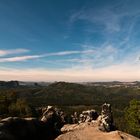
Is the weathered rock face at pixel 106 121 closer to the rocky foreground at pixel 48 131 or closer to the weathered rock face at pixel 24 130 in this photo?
the rocky foreground at pixel 48 131

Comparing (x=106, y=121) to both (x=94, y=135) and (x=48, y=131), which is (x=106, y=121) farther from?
(x=48, y=131)

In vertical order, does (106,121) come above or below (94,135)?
above

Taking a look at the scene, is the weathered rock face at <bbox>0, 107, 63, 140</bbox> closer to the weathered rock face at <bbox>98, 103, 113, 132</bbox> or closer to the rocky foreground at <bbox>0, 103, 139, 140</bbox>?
the rocky foreground at <bbox>0, 103, 139, 140</bbox>

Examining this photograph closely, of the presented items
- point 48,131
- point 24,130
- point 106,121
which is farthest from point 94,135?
point 24,130

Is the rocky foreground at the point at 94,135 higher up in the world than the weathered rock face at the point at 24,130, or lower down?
lower down

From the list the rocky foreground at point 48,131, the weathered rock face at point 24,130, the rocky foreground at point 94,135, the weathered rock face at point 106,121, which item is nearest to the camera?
the weathered rock face at point 24,130

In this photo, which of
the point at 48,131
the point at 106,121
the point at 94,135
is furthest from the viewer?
the point at 106,121

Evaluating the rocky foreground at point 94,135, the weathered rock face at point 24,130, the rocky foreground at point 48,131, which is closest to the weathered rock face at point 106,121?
the rocky foreground at point 48,131

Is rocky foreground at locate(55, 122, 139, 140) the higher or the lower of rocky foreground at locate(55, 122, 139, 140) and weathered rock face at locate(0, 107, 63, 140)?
the lower

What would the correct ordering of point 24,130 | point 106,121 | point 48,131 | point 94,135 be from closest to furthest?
point 24,130, point 94,135, point 48,131, point 106,121

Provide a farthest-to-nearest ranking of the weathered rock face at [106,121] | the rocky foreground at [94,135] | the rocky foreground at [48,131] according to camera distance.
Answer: the weathered rock face at [106,121] < the rocky foreground at [94,135] < the rocky foreground at [48,131]

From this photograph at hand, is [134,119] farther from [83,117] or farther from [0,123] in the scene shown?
[0,123]

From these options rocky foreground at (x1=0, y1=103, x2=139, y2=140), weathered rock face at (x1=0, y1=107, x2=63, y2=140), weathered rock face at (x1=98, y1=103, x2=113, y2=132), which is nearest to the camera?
weathered rock face at (x1=0, y1=107, x2=63, y2=140)

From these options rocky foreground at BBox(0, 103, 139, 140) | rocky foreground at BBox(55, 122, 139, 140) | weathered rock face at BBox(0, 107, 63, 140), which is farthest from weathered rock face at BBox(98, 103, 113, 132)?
weathered rock face at BBox(0, 107, 63, 140)
